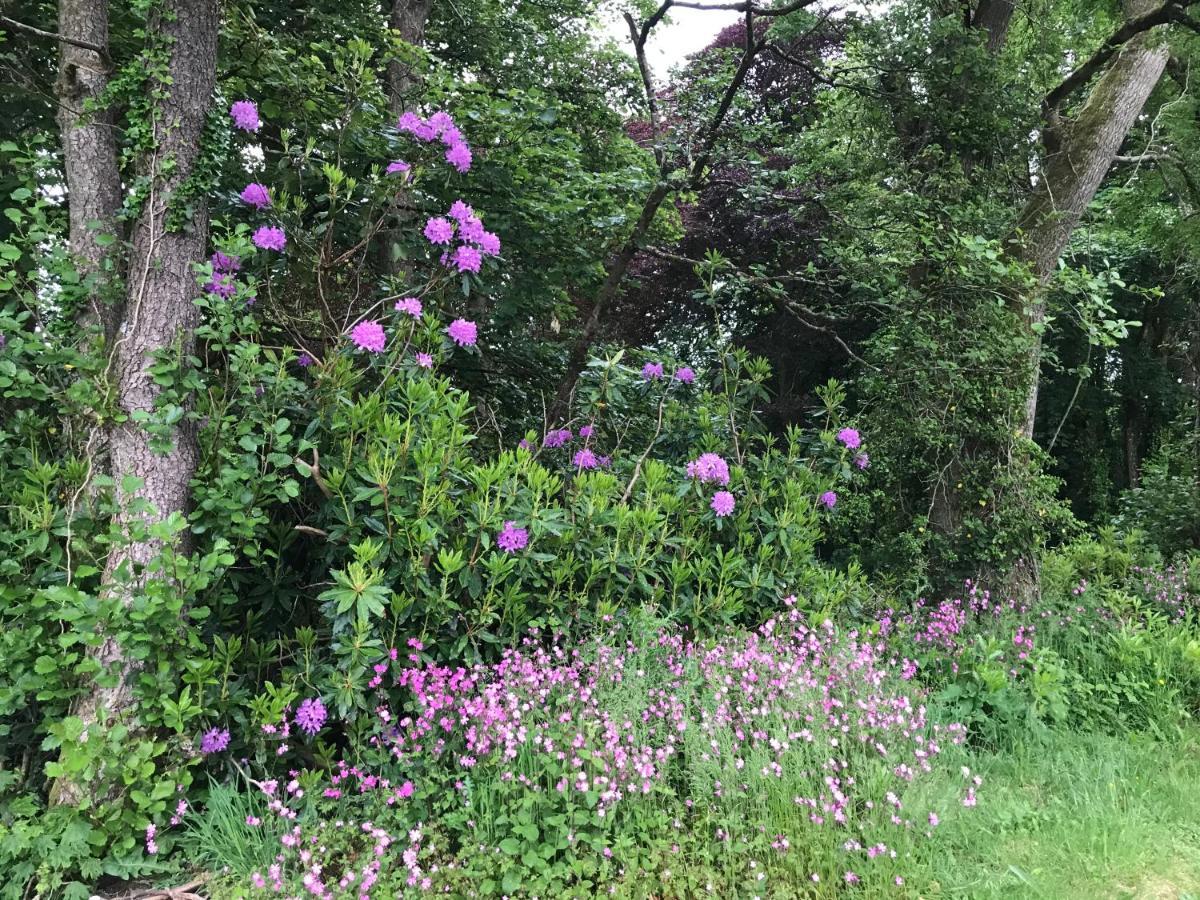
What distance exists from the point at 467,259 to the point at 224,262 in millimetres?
1031

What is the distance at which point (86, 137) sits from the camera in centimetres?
269

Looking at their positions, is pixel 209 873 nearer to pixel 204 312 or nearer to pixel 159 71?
pixel 204 312

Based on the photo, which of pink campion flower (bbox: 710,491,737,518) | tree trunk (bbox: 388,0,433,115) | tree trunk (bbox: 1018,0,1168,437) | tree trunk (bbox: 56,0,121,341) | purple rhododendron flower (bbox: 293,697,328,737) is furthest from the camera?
tree trunk (bbox: 388,0,433,115)

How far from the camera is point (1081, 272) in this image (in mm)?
4035

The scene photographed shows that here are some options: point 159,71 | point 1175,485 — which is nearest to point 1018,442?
point 1175,485

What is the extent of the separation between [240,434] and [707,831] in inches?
84.5

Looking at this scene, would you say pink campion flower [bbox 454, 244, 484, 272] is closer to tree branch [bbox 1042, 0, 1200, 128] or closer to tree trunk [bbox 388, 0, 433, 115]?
tree trunk [bbox 388, 0, 433, 115]

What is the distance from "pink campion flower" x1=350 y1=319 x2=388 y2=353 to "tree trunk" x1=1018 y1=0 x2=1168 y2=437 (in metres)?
4.32

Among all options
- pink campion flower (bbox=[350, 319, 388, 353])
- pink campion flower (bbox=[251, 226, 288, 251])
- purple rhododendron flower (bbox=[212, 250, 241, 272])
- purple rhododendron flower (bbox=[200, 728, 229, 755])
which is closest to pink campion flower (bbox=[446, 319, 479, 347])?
pink campion flower (bbox=[350, 319, 388, 353])

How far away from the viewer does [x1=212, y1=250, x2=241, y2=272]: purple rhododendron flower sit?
2876 millimetres

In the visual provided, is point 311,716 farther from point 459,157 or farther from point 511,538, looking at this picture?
point 459,157

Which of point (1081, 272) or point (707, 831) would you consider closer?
point (707, 831)

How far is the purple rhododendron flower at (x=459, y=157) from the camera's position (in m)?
3.40

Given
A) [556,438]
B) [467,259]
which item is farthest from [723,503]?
[467,259]
